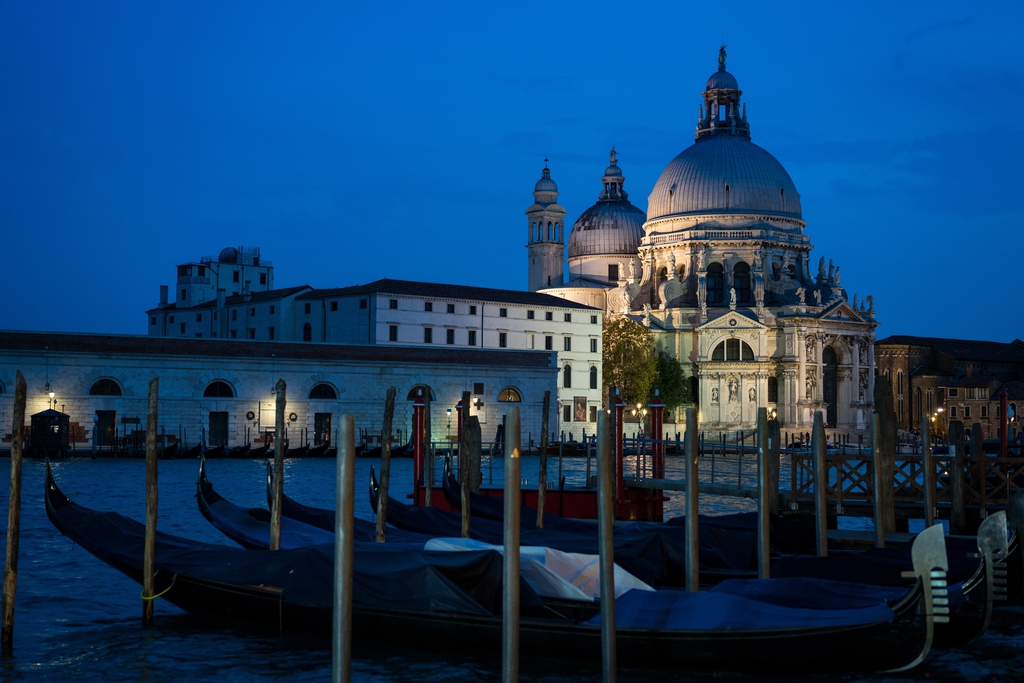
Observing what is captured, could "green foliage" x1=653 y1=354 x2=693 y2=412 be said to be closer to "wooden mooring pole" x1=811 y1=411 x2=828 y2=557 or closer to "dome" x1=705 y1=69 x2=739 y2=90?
"dome" x1=705 y1=69 x2=739 y2=90

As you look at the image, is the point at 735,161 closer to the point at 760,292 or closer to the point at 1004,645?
the point at 760,292

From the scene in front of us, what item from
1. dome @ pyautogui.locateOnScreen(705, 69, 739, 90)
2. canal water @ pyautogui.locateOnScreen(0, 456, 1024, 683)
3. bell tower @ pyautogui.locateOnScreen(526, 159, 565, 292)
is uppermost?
dome @ pyautogui.locateOnScreen(705, 69, 739, 90)

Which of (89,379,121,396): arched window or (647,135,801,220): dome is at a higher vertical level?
(647,135,801,220): dome

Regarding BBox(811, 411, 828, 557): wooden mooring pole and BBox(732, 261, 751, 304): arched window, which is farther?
BBox(732, 261, 751, 304): arched window

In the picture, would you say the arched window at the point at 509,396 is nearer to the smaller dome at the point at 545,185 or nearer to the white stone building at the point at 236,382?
the white stone building at the point at 236,382

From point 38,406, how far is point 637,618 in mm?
30839

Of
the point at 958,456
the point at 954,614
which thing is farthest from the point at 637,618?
the point at 958,456

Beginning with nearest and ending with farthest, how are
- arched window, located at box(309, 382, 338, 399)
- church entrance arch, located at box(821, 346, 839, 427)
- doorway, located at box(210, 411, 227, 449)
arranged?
doorway, located at box(210, 411, 227, 449)
arched window, located at box(309, 382, 338, 399)
church entrance arch, located at box(821, 346, 839, 427)

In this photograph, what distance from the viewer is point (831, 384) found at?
57844mm

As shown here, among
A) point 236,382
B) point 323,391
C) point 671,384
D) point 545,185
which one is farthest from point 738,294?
point 236,382

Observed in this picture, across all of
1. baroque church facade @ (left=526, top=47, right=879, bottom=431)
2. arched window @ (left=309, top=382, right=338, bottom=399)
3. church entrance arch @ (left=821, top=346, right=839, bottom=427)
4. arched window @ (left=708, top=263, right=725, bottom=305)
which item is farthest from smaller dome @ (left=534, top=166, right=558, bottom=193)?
arched window @ (left=309, top=382, right=338, bottom=399)

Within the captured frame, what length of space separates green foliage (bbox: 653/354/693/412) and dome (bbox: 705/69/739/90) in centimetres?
1614

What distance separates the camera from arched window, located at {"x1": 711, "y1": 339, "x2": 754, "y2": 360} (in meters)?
56.7

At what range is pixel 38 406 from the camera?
120 ft
